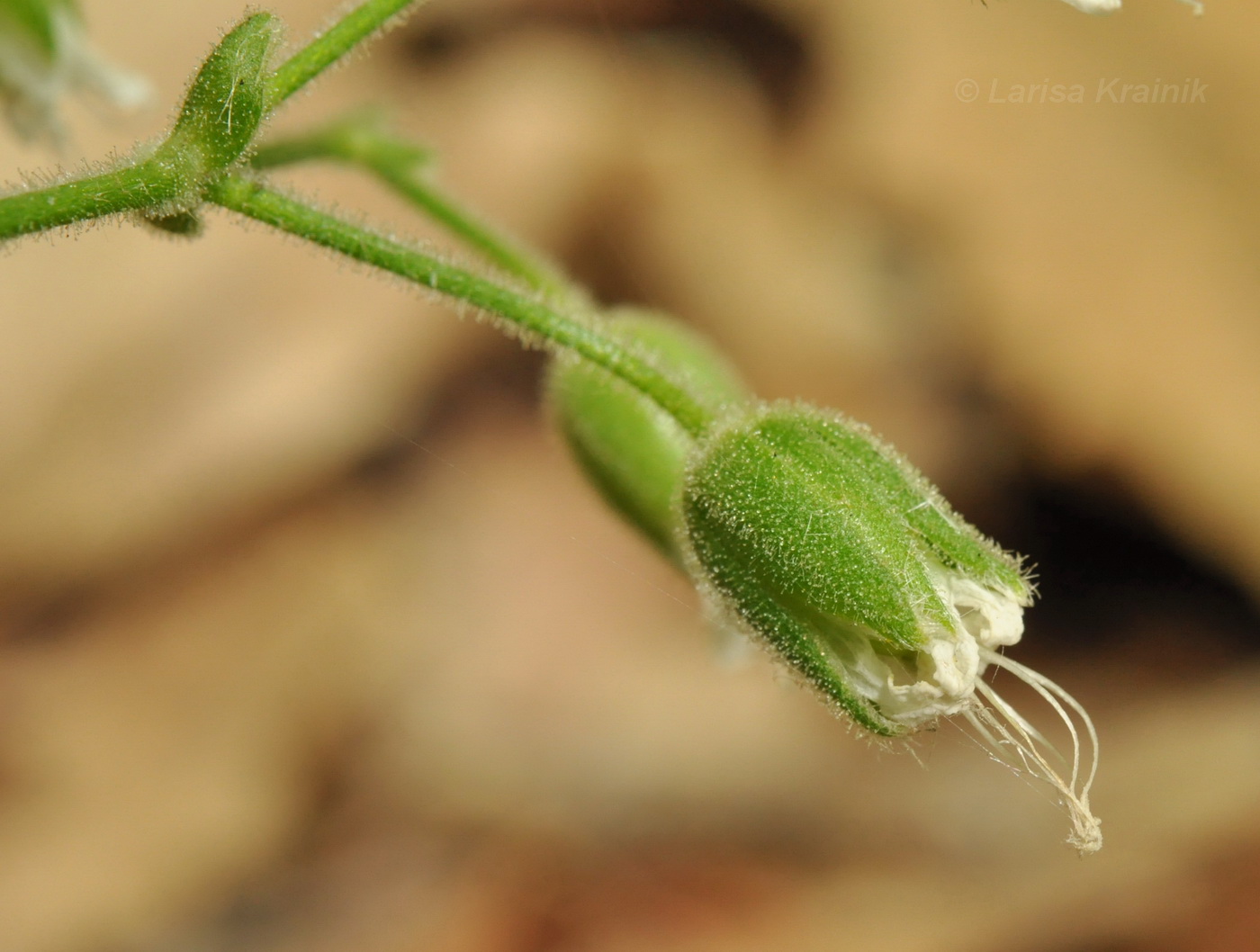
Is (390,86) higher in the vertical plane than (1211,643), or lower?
higher

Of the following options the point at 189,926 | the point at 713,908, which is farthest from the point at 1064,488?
the point at 189,926

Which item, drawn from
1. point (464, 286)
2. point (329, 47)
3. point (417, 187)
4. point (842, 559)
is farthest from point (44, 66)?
point (842, 559)

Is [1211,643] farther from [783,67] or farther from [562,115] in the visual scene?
[562,115]

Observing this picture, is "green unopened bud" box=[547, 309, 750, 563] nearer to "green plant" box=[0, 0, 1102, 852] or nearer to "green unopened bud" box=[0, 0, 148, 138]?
"green plant" box=[0, 0, 1102, 852]

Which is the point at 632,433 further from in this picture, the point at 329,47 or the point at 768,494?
the point at 329,47

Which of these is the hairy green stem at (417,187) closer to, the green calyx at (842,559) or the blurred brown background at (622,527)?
the green calyx at (842,559)

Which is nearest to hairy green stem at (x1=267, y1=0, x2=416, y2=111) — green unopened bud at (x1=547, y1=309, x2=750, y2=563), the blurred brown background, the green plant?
the green plant
